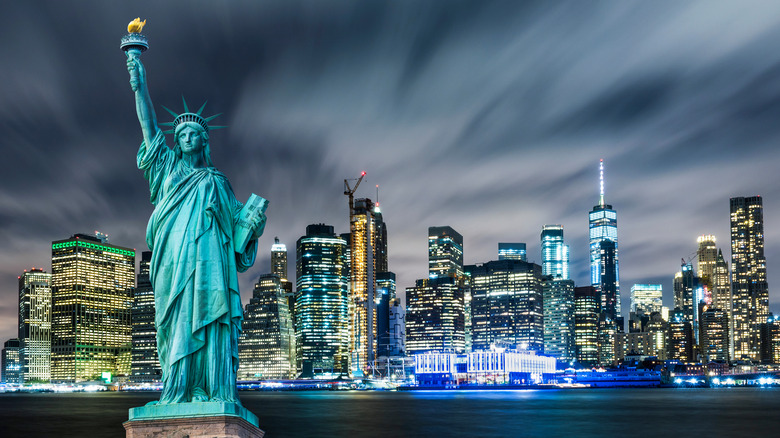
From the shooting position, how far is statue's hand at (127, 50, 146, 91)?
1399cm

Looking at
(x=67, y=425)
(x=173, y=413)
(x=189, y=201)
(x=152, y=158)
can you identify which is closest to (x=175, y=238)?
(x=189, y=201)

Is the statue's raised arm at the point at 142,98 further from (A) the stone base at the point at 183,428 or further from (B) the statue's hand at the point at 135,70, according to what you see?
(A) the stone base at the point at 183,428

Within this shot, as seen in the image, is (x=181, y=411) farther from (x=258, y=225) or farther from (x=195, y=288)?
(x=258, y=225)

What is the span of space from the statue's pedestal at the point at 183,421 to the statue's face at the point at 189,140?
420cm

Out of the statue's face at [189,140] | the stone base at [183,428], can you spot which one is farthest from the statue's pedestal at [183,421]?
the statue's face at [189,140]

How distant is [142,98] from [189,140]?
115 cm

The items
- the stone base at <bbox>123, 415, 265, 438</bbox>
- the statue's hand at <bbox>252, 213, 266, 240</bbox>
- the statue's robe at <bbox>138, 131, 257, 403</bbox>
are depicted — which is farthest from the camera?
the statue's hand at <bbox>252, 213, 266, 240</bbox>

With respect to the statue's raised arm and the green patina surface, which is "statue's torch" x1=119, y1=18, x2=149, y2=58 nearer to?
the statue's raised arm

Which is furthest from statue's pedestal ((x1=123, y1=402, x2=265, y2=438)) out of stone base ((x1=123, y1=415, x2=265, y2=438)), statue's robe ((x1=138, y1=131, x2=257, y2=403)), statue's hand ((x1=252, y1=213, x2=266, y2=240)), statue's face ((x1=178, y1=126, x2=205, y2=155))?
statue's face ((x1=178, y1=126, x2=205, y2=155))

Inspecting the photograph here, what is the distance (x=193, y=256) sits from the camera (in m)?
13.1

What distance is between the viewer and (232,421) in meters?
12.8

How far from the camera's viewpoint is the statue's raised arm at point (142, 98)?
45.8 ft

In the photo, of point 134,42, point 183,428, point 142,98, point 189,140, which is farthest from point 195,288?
point 134,42

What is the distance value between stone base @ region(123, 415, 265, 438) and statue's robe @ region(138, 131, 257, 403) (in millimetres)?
372
